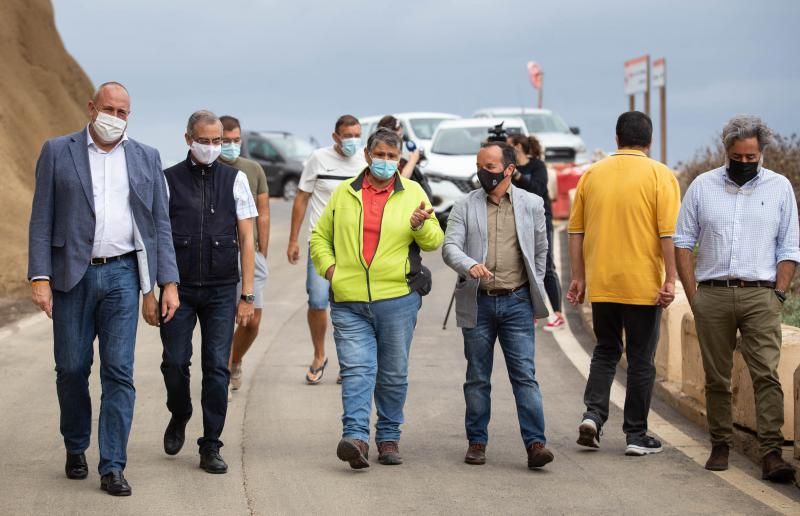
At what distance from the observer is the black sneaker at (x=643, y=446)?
29.6 feet

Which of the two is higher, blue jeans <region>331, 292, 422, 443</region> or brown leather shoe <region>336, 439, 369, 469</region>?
blue jeans <region>331, 292, 422, 443</region>

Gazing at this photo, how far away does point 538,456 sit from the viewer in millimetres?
8516

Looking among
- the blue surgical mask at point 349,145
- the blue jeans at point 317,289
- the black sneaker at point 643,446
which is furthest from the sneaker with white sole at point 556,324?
the black sneaker at point 643,446

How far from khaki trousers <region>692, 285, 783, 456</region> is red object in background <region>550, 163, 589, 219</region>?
17645 millimetres

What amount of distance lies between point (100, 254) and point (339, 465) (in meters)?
1.95

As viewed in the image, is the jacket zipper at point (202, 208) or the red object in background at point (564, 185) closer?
the jacket zipper at point (202, 208)

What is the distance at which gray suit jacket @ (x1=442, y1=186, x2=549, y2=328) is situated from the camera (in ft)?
28.9

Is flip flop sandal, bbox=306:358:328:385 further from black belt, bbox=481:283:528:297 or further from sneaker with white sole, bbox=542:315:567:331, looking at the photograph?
sneaker with white sole, bbox=542:315:567:331

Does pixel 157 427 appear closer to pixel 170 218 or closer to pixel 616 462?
pixel 170 218

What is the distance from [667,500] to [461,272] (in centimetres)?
188

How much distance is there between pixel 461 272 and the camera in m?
8.78

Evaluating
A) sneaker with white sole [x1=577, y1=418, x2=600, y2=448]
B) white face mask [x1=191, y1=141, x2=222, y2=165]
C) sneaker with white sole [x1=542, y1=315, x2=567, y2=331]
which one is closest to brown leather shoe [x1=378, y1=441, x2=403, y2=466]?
sneaker with white sole [x1=577, y1=418, x2=600, y2=448]

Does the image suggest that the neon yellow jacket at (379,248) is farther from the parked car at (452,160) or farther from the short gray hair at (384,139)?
the parked car at (452,160)

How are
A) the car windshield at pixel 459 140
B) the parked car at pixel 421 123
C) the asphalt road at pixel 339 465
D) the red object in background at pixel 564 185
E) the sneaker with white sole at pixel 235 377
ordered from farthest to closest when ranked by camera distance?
the parked car at pixel 421 123
the red object in background at pixel 564 185
the car windshield at pixel 459 140
the sneaker with white sole at pixel 235 377
the asphalt road at pixel 339 465
